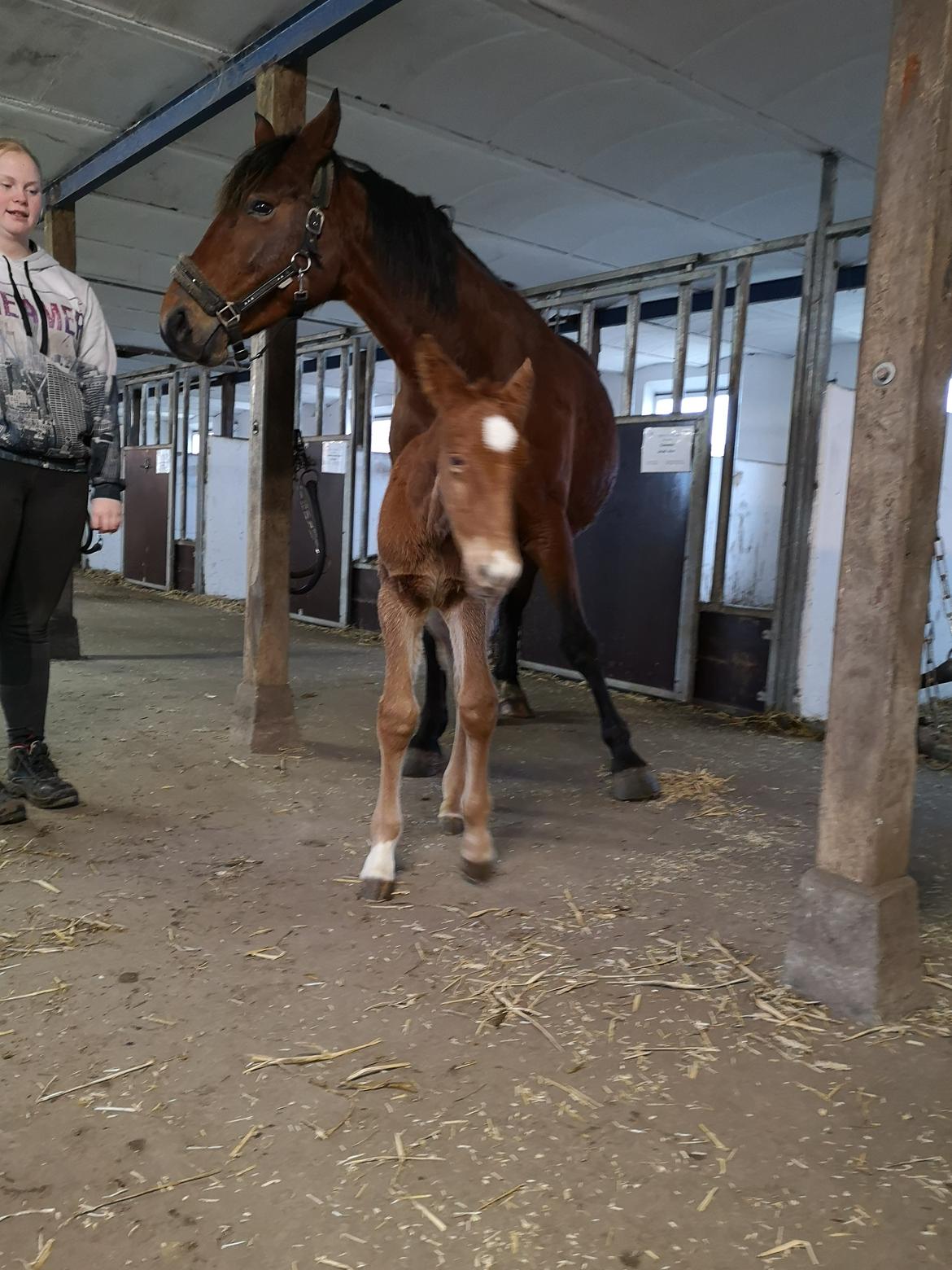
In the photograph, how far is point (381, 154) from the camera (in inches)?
161

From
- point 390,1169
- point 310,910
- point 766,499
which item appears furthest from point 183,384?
point 390,1169

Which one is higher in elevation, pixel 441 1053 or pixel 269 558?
pixel 269 558

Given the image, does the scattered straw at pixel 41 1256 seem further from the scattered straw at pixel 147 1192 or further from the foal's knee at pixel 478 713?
the foal's knee at pixel 478 713

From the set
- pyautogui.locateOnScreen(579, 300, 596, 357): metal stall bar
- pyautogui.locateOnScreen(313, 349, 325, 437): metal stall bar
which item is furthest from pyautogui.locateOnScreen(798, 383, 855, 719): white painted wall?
pyautogui.locateOnScreen(313, 349, 325, 437): metal stall bar

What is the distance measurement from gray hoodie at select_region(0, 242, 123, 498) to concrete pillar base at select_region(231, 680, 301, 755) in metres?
1.02

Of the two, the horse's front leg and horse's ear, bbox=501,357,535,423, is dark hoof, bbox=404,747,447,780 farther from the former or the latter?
horse's ear, bbox=501,357,535,423

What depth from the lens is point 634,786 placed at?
9.30ft

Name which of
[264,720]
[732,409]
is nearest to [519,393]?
[264,720]

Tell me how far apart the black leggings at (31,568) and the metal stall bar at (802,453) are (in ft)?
9.89

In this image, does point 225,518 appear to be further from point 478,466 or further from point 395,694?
point 478,466

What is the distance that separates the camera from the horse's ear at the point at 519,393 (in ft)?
6.15

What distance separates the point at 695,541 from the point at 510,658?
1178mm

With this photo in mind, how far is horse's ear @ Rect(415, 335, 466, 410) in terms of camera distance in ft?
6.04

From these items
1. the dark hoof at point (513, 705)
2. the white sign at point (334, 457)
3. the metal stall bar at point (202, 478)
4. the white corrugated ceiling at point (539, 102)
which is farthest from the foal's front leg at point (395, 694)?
the metal stall bar at point (202, 478)
